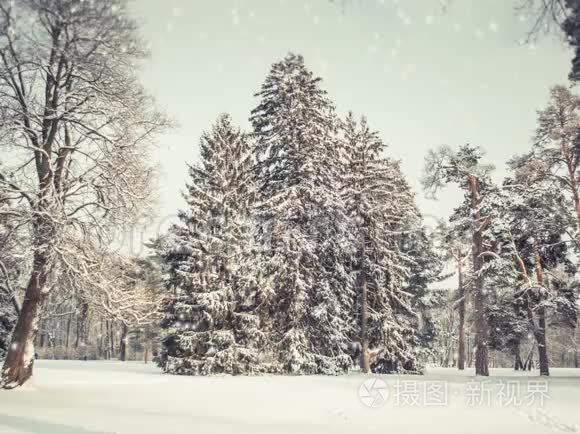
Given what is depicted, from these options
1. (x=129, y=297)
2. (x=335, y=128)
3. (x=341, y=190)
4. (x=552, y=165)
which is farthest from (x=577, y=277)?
(x=129, y=297)

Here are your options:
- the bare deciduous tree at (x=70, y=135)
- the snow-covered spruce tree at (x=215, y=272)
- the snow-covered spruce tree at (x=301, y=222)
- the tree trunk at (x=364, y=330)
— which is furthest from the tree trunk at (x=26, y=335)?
the tree trunk at (x=364, y=330)

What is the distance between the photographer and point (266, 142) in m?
24.9

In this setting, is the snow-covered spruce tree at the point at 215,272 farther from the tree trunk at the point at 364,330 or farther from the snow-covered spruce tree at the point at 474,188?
the snow-covered spruce tree at the point at 474,188

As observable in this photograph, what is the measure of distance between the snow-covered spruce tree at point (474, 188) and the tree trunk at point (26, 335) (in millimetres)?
19434

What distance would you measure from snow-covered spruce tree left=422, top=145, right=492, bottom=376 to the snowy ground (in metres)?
8.37

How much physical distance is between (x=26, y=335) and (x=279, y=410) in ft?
23.9

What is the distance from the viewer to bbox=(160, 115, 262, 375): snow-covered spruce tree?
22406mm

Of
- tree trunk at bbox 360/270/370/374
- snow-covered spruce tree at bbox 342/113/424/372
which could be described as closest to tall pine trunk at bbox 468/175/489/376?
snow-covered spruce tree at bbox 342/113/424/372

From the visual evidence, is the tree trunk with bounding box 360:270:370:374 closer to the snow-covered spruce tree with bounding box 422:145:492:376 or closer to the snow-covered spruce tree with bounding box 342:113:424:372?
the snow-covered spruce tree with bounding box 342:113:424:372

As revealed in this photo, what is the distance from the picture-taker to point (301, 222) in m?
24.0

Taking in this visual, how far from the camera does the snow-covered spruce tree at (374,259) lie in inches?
1037

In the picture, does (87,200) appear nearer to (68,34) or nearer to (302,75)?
(68,34)

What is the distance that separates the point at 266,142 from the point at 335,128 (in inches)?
177

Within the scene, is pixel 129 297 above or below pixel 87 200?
below
